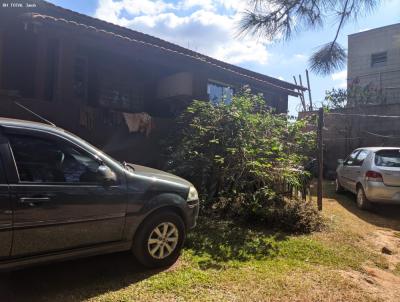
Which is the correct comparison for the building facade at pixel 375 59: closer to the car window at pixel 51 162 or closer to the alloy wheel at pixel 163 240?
the alloy wheel at pixel 163 240

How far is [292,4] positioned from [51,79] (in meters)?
5.41

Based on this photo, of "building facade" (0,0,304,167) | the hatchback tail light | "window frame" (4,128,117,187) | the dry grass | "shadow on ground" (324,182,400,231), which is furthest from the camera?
the hatchback tail light

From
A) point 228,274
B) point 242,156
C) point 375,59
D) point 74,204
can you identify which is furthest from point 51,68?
point 375,59

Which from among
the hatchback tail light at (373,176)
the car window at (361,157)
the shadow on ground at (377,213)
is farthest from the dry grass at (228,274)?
the car window at (361,157)

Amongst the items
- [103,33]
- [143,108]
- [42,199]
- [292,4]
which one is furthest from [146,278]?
[143,108]

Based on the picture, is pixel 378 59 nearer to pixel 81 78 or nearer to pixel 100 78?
pixel 100 78

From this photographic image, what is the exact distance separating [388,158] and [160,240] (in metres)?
6.45

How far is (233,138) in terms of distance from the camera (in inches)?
299

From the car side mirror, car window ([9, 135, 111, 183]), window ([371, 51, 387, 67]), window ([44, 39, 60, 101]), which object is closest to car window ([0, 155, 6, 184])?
car window ([9, 135, 111, 183])

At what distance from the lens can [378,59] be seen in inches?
856

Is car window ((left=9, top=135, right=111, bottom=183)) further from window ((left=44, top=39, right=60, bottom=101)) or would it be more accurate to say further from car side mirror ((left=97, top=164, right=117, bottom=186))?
window ((left=44, top=39, right=60, bottom=101))

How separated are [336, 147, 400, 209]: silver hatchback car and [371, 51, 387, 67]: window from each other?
44.1ft

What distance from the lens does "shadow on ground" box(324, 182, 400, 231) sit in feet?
26.3

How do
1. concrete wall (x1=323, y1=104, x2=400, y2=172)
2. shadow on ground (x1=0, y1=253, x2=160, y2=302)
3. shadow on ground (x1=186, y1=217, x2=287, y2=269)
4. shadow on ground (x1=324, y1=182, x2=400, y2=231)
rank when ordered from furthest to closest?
concrete wall (x1=323, y1=104, x2=400, y2=172) → shadow on ground (x1=324, y1=182, x2=400, y2=231) → shadow on ground (x1=186, y1=217, x2=287, y2=269) → shadow on ground (x1=0, y1=253, x2=160, y2=302)
